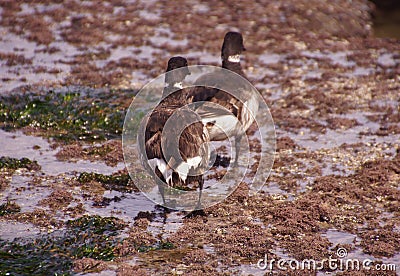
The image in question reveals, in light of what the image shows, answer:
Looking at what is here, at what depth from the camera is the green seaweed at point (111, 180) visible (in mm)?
9492

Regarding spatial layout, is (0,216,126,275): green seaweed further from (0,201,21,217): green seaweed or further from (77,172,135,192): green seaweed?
(77,172,135,192): green seaweed

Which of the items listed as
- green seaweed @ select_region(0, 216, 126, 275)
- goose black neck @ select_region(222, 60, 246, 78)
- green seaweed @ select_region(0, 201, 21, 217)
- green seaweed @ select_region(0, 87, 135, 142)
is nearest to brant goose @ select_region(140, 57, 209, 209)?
green seaweed @ select_region(0, 216, 126, 275)

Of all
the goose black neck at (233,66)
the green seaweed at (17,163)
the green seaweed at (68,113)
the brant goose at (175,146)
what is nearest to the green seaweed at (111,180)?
the green seaweed at (17,163)

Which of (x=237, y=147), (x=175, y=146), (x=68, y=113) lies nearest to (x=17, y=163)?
(x=68, y=113)

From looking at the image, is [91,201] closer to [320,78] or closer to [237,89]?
[237,89]

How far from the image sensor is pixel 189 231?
7.72m

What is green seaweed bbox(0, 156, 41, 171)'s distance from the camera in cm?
992

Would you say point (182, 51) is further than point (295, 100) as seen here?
Yes

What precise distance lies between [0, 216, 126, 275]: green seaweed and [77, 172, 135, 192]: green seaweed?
5.37ft

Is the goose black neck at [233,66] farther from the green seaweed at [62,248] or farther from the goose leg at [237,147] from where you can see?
the green seaweed at [62,248]

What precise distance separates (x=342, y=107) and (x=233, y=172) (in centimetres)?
644

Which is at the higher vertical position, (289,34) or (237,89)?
(237,89)

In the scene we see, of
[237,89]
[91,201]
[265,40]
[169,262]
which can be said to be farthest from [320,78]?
[169,262]

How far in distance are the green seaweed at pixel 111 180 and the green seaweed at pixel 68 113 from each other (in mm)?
2357
